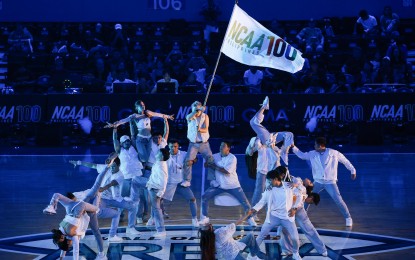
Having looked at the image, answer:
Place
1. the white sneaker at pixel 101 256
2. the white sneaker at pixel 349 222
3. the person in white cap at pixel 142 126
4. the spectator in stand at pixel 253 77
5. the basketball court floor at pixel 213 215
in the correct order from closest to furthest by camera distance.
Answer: the white sneaker at pixel 101 256 < the basketball court floor at pixel 213 215 < the white sneaker at pixel 349 222 < the person in white cap at pixel 142 126 < the spectator in stand at pixel 253 77

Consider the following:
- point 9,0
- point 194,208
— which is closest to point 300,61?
point 194,208

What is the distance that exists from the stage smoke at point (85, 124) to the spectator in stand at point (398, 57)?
10.6m

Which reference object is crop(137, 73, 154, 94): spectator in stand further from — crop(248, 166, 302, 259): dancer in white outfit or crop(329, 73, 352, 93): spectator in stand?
crop(248, 166, 302, 259): dancer in white outfit

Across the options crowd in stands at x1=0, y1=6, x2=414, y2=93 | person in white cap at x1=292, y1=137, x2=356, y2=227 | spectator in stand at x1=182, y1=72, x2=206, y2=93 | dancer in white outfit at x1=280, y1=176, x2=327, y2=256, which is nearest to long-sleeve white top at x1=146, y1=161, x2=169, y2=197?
person in white cap at x1=292, y1=137, x2=356, y2=227

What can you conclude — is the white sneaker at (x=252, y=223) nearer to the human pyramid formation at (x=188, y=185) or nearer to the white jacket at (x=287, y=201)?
the human pyramid formation at (x=188, y=185)

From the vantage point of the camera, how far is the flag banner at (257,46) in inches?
741

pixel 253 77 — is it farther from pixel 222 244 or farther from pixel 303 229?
pixel 222 244

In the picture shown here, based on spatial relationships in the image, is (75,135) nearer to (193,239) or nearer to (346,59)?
(346,59)

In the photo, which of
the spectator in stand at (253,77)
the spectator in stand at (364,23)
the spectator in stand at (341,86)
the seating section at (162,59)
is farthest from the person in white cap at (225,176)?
the spectator in stand at (364,23)

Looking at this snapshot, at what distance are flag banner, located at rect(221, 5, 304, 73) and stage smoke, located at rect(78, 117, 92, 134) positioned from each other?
→ 12.1 metres

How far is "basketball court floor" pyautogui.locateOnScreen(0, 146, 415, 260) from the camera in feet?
51.3

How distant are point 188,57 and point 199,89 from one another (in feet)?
8.46

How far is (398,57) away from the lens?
32.7 m

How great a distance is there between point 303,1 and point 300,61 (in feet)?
A: 62.7
